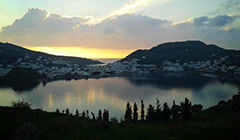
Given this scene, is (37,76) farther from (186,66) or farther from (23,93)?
(186,66)

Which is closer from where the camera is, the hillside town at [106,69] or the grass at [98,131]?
the grass at [98,131]

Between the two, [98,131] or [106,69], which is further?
[106,69]

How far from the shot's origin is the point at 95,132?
981 centimetres

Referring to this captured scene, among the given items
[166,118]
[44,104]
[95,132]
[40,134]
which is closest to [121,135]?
[95,132]

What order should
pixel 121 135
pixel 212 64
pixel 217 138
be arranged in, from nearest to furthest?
pixel 217 138
pixel 121 135
pixel 212 64

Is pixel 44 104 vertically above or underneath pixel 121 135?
underneath

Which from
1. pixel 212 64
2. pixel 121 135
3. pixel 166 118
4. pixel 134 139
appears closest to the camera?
pixel 134 139

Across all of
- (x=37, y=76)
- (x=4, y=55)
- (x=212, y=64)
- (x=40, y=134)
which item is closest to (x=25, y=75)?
(x=37, y=76)

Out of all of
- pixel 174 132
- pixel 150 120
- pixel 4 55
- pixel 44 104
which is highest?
pixel 4 55

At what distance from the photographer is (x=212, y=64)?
162m

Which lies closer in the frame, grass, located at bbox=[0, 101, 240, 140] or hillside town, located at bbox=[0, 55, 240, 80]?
grass, located at bbox=[0, 101, 240, 140]

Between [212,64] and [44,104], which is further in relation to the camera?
[212,64]

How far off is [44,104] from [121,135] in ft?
183

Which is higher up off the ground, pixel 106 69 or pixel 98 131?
pixel 106 69
